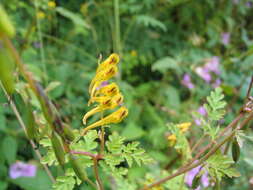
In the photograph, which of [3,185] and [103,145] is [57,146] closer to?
[103,145]

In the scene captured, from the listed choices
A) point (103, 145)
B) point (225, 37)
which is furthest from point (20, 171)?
point (225, 37)

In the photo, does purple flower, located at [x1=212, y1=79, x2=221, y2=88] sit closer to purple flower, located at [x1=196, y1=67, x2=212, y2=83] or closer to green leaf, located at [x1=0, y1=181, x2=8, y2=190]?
purple flower, located at [x1=196, y1=67, x2=212, y2=83]

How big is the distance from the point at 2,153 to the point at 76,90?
55 centimetres

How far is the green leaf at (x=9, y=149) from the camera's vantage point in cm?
100

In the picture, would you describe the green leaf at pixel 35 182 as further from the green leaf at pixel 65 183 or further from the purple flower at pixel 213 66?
the purple flower at pixel 213 66

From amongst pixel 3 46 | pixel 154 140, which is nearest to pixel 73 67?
pixel 154 140

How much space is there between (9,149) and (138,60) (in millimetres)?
1128

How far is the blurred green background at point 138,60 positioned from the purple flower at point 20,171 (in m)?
0.02

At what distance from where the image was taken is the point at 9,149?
1014 millimetres

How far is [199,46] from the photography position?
7.30 feet

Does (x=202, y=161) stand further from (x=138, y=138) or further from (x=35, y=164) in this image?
Result: (x=138, y=138)

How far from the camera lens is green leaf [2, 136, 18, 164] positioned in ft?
3.27

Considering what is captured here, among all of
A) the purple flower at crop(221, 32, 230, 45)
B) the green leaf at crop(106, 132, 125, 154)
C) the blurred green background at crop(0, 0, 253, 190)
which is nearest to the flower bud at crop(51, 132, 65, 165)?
the green leaf at crop(106, 132, 125, 154)

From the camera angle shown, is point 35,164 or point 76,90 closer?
point 35,164
